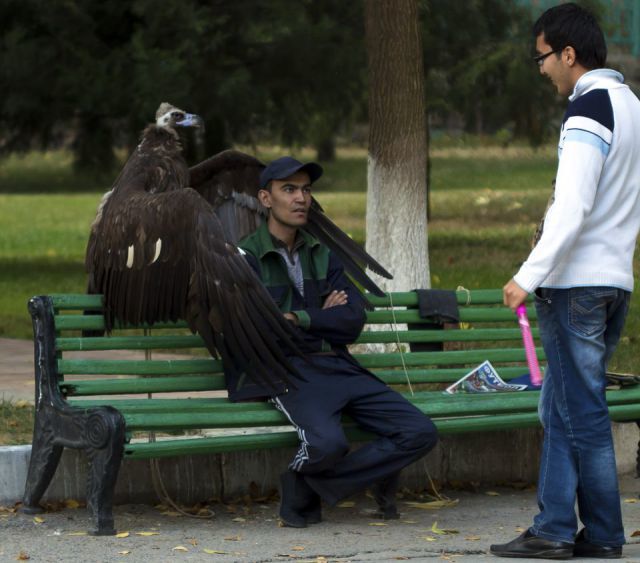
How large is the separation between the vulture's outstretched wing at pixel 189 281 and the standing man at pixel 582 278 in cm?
105

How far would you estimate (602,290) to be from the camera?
16.0ft

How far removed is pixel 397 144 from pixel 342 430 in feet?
13.5

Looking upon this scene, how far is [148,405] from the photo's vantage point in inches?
216

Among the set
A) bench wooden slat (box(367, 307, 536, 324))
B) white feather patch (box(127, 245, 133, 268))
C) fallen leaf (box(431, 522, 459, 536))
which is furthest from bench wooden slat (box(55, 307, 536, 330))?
fallen leaf (box(431, 522, 459, 536))

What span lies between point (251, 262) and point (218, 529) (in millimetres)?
1023

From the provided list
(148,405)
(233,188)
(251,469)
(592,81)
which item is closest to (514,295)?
(592,81)

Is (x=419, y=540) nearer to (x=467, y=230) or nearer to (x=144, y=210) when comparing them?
(x=144, y=210)

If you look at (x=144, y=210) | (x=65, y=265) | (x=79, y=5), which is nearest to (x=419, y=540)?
(x=144, y=210)

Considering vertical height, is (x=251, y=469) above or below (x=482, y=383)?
below

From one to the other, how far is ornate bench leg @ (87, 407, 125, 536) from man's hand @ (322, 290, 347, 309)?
972mm

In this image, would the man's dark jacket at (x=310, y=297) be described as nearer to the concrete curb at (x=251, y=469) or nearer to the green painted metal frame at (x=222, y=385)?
the green painted metal frame at (x=222, y=385)

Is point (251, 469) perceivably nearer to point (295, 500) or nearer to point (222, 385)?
point (222, 385)

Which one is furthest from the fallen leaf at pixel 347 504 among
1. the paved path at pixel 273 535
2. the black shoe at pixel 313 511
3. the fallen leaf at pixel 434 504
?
the black shoe at pixel 313 511

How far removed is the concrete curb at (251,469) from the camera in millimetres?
5828
